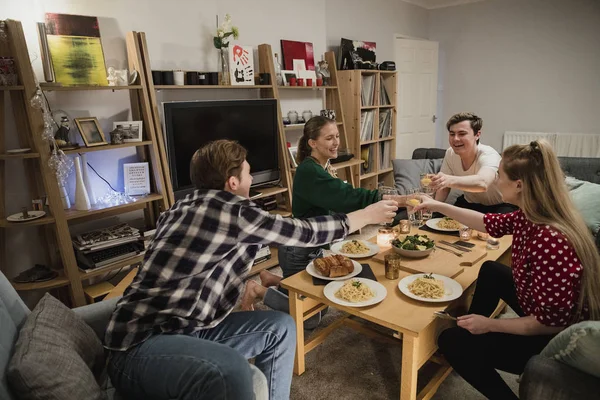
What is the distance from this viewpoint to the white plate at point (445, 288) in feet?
5.16

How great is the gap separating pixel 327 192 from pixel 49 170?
1640mm

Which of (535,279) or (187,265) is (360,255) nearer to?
(535,279)

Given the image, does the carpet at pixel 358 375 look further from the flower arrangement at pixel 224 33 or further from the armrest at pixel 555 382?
the flower arrangement at pixel 224 33

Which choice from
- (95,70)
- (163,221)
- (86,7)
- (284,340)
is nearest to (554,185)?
(284,340)

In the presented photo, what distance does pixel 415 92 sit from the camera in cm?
550

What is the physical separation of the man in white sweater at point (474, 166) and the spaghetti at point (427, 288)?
924mm

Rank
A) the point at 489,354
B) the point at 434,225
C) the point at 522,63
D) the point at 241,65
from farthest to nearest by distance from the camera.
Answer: the point at 522,63, the point at 241,65, the point at 434,225, the point at 489,354

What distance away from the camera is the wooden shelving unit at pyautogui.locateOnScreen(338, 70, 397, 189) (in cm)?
429

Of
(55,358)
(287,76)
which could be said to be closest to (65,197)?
(55,358)

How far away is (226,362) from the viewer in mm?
1235

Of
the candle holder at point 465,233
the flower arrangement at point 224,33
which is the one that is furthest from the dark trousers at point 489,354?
the flower arrangement at point 224,33

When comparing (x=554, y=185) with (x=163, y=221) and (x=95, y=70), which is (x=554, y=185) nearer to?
(x=163, y=221)

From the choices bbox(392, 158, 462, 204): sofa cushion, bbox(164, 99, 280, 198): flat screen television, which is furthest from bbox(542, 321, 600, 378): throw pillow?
bbox(164, 99, 280, 198): flat screen television

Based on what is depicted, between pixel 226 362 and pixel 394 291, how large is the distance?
79 centimetres
